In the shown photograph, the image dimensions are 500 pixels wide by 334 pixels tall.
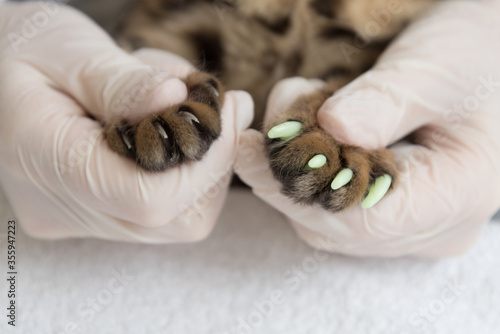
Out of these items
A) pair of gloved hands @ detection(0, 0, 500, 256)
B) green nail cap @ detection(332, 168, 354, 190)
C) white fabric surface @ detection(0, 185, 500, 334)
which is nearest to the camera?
green nail cap @ detection(332, 168, 354, 190)

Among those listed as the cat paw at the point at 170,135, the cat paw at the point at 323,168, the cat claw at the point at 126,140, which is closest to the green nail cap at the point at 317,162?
the cat paw at the point at 323,168

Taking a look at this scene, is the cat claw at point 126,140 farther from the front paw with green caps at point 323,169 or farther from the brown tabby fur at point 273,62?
the front paw with green caps at point 323,169

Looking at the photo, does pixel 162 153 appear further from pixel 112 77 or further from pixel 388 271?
pixel 388 271

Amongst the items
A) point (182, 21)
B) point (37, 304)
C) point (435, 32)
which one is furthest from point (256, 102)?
point (37, 304)

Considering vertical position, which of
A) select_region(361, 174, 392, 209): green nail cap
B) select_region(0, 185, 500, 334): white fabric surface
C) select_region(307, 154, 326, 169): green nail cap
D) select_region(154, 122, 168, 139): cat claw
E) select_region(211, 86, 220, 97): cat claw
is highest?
select_region(307, 154, 326, 169): green nail cap

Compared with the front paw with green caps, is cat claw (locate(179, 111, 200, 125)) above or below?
above

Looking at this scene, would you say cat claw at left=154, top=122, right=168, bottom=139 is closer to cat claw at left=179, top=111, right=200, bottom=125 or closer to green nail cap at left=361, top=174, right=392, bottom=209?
cat claw at left=179, top=111, right=200, bottom=125

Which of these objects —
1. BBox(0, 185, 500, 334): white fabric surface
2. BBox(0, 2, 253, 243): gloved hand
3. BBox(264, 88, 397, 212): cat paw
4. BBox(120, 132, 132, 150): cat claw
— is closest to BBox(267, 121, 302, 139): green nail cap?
BBox(264, 88, 397, 212): cat paw
